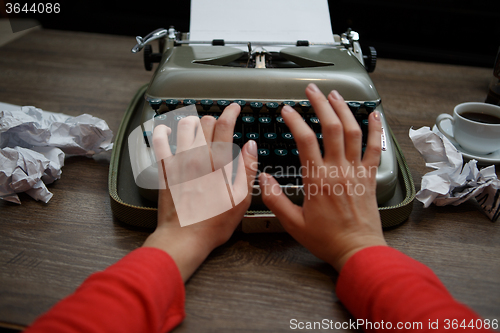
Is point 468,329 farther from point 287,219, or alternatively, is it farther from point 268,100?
point 268,100

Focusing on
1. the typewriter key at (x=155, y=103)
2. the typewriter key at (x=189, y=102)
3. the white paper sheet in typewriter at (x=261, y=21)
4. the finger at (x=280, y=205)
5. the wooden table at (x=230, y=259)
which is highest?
the white paper sheet in typewriter at (x=261, y=21)

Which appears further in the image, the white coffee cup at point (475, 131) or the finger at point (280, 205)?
the white coffee cup at point (475, 131)

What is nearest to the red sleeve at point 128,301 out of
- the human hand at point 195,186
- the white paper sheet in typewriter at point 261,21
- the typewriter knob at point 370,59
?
the human hand at point 195,186

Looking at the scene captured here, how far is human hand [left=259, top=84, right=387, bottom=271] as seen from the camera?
1.89 ft

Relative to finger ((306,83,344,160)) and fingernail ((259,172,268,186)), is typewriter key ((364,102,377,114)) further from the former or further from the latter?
fingernail ((259,172,268,186))

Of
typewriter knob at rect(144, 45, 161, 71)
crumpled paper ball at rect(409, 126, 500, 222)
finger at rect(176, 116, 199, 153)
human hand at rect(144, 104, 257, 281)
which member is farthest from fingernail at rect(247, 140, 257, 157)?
typewriter knob at rect(144, 45, 161, 71)

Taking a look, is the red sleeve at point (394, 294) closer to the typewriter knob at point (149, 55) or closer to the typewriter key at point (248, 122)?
the typewriter key at point (248, 122)

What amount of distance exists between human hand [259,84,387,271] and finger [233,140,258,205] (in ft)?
0.10

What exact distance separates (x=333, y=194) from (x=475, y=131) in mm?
453

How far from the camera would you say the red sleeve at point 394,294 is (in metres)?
0.44

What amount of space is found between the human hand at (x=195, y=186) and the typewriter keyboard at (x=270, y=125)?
56 millimetres

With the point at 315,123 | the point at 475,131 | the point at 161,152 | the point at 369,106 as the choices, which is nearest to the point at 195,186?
the point at 161,152

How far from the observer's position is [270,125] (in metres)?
0.79

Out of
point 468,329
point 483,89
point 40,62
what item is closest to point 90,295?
point 468,329
